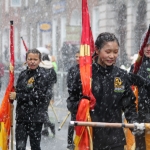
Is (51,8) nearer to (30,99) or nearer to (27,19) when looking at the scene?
(27,19)

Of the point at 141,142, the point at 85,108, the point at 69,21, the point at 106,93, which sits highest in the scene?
the point at 69,21

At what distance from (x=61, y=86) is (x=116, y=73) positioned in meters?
14.9

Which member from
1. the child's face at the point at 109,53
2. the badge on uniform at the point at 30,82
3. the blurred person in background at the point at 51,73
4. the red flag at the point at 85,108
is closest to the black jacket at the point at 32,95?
the badge on uniform at the point at 30,82

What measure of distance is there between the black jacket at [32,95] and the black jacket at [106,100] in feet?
7.16

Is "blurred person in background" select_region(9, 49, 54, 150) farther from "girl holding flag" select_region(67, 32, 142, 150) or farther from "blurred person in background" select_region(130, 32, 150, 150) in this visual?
"girl holding flag" select_region(67, 32, 142, 150)

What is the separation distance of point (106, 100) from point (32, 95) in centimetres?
239

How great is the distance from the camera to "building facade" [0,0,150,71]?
2780 centimetres

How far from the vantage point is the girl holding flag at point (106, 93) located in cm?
478

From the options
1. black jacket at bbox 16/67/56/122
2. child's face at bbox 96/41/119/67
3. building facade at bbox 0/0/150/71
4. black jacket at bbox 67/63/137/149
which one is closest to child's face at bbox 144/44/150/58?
black jacket at bbox 16/67/56/122

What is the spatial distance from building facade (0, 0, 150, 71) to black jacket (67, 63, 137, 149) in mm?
18197

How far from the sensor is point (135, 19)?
2886 cm

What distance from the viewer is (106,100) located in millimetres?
4785

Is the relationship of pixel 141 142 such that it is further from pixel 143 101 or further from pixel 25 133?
pixel 25 133

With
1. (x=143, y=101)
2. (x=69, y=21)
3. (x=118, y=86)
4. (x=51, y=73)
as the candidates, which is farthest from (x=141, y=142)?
(x=69, y=21)
